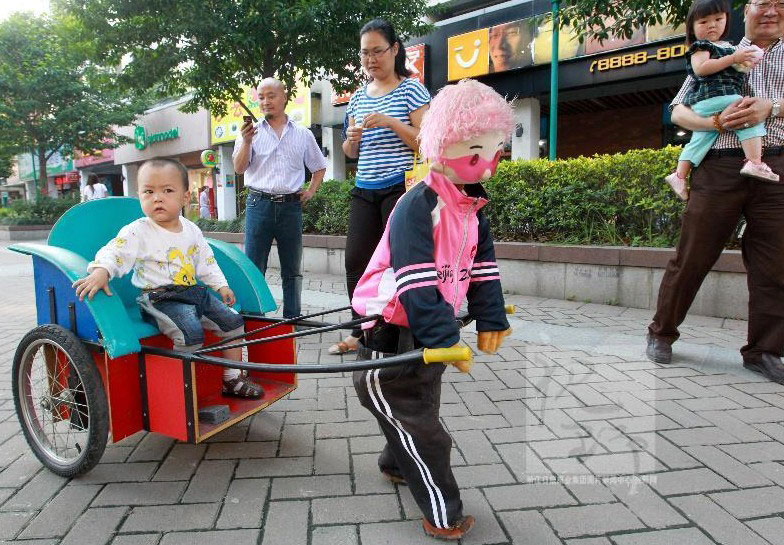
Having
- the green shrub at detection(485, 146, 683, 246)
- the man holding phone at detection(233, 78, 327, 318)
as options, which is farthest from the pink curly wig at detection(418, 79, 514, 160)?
the green shrub at detection(485, 146, 683, 246)

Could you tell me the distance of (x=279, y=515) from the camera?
6.45 feet

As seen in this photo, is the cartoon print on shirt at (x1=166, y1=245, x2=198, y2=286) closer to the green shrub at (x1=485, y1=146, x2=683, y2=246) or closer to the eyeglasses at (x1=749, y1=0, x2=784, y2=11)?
the eyeglasses at (x1=749, y1=0, x2=784, y2=11)

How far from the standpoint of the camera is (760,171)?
122 inches

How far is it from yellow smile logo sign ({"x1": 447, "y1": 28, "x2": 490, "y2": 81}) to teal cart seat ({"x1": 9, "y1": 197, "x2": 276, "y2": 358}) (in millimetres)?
11586

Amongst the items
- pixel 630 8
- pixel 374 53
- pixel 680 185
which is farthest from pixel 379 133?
pixel 630 8

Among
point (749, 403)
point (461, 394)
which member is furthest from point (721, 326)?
point (461, 394)

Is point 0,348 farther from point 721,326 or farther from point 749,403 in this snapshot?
point 721,326

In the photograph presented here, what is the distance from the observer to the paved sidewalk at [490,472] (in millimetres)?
1881

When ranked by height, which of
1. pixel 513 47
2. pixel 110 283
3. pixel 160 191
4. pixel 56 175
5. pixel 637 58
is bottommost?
pixel 110 283

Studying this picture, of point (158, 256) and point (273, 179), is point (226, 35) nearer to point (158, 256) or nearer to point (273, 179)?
point (273, 179)

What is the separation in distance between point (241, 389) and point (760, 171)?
10.2 feet

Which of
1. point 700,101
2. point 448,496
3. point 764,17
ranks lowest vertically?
point 448,496

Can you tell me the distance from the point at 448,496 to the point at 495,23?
42.8 feet

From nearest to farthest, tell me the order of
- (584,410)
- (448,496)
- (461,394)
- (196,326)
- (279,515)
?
(448,496)
(279,515)
(196,326)
(584,410)
(461,394)
